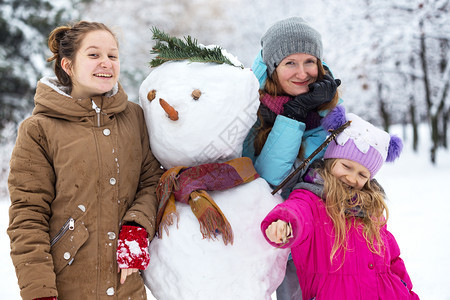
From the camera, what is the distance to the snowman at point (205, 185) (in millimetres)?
1865

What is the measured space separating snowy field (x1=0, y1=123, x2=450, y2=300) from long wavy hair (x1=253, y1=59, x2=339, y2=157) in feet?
8.36

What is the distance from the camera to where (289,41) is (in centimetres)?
237

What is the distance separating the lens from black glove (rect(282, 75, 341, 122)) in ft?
7.25

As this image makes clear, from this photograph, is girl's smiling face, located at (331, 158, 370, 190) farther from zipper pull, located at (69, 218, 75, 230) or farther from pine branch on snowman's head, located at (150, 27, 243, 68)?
zipper pull, located at (69, 218, 75, 230)

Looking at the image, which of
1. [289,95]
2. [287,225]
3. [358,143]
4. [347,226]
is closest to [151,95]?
[289,95]

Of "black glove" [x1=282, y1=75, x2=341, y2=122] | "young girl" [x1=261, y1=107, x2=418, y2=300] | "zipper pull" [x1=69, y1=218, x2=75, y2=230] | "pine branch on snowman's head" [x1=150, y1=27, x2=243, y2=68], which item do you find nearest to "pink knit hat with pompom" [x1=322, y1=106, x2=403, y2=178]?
"young girl" [x1=261, y1=107, x2=418, y2=300]

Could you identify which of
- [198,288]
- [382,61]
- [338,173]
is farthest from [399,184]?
[198,288]

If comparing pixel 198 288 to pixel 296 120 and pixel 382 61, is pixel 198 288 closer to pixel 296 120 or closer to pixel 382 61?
pixel 296 120

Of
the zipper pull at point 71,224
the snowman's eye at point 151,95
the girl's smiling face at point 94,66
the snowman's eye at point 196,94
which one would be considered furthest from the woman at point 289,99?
the zipper pull at point 71,224

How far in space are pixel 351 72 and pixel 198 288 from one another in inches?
503

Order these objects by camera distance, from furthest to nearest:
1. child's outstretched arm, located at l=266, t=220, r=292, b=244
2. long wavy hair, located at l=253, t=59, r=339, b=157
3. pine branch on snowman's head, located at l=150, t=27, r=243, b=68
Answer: long wavy hair, located at l=253, t=59, r=339, b=157
pine branch on snowman's head, located at l=150, t=27, r=243, b=68
child's outstretched arm, located at l=266, t=220, r=292, b=244

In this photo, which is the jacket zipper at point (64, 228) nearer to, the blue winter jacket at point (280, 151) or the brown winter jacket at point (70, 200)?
the brown winter jacket at point (70, 200)

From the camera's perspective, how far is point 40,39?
9898 mm

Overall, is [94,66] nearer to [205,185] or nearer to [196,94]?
[196,94]
